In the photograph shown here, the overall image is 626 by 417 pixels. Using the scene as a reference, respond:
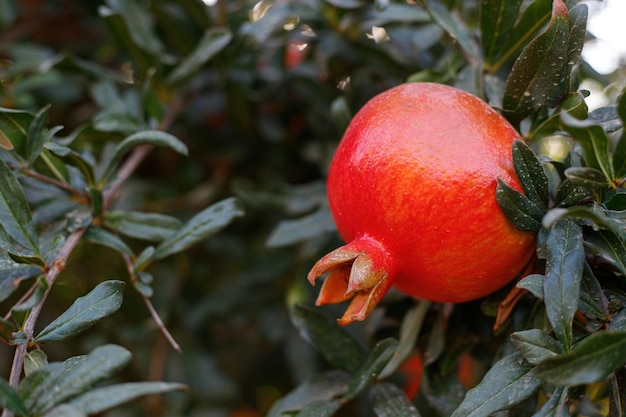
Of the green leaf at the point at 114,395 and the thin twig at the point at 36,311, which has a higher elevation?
the green leaf at the point at 114,395

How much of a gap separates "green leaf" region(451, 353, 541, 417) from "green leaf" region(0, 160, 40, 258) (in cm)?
49

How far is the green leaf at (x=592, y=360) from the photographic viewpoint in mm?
512

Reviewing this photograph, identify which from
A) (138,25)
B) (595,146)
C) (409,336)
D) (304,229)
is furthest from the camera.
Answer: (138,25)

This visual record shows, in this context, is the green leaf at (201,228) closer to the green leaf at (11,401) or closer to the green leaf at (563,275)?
the green leaf at (11,401)

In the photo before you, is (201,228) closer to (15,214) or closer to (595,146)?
(15,214)

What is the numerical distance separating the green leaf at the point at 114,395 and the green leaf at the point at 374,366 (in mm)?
270

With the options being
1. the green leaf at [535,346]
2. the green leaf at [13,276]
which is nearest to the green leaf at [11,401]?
the green leaf at [13,276]

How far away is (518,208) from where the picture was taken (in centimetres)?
62

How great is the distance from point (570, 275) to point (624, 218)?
8 centimetres

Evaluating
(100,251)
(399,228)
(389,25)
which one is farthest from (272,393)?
(399,228)

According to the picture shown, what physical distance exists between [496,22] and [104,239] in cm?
59

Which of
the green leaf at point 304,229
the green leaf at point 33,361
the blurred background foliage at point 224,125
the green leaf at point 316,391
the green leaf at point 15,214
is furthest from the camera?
the blurred background foliage at point 224,125

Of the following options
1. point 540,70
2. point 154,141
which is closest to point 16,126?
point 154,141

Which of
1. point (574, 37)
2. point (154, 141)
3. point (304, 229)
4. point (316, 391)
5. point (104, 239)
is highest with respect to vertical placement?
point (574, 37)
